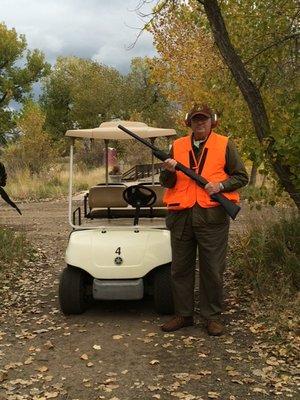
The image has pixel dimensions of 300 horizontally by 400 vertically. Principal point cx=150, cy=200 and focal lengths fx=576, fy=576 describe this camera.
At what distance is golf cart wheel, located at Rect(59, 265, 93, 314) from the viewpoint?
18.7 feet

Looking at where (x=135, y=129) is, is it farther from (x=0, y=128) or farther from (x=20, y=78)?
(x=20, y=78)

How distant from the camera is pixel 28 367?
4.57m

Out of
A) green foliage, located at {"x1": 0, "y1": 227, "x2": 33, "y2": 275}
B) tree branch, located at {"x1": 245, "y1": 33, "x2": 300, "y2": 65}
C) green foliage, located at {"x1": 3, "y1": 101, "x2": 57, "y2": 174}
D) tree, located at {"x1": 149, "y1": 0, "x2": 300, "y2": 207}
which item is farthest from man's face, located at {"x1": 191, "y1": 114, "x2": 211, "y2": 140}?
green foliage, located at {"x1": 3, "y1": 101, "x2": 57, "y2": 174}

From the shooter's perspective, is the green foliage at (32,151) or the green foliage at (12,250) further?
the green foliage at (32,151)

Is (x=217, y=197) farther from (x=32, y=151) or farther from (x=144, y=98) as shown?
(x=144, y=98)

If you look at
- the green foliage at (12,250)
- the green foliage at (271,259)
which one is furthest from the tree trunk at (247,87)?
the green foliage at (12,250)

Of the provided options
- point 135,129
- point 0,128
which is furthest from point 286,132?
point 0,128

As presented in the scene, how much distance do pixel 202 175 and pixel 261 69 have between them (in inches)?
106

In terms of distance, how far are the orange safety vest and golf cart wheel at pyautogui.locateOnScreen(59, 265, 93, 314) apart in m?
1.23

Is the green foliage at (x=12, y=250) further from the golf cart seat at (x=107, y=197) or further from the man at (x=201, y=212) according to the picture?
the man at (x=201, y=212)

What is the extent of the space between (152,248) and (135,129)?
1598 millimetres

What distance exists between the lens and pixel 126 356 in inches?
187

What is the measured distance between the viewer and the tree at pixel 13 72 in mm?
37031

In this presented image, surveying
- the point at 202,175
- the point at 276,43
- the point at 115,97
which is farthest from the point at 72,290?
the point at 115,97
